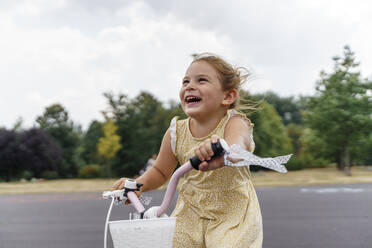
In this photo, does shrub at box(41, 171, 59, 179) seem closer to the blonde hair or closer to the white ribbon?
the blonde hair

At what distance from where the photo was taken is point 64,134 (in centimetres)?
3894

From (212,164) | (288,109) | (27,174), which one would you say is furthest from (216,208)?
(288,109)

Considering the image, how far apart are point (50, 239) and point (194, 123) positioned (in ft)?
15.3

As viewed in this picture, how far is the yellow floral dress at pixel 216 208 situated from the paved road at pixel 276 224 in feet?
10.6

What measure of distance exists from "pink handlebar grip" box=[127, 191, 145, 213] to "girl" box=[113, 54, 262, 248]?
0.84 ft

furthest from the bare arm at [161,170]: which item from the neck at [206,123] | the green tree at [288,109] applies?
the green tree at [288,109]

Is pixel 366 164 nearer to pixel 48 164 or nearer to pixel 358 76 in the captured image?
pixel 358 76

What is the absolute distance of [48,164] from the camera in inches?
1339

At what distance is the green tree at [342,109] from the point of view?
19953 millimetres

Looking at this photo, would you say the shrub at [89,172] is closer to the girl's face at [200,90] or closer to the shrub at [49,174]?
the shrub at [49,174]

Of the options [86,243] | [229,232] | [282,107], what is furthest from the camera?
[282,107]

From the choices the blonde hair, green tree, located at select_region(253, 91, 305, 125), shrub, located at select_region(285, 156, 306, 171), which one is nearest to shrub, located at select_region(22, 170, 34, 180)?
shrub, located at select_region(285, 156, 306, 171)

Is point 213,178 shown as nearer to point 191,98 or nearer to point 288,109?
point 191,98

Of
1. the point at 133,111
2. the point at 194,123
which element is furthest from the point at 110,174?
the point at 194,123
